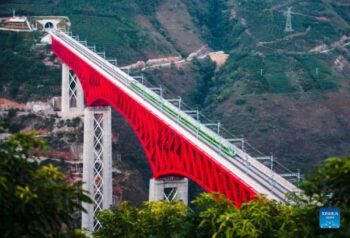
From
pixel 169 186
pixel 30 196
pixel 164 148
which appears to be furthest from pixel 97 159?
pixel 30 196

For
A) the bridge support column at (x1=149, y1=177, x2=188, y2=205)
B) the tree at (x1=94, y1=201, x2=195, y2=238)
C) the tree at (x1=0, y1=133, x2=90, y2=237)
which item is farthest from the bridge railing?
the tree at (x1=0, y1=133, x2=90, y2=237)

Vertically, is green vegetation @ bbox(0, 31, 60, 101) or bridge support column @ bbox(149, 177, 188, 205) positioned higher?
green vegetation @ bbox(0, 31, 60, 101)

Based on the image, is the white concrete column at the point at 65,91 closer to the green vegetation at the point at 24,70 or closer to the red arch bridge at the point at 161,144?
the red arch bridge at the point at 161,144

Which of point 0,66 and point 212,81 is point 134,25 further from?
point 0,66

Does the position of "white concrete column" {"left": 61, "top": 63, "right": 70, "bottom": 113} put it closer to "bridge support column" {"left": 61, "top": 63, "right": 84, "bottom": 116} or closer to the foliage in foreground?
"bridge support column" {"left": 61, "top": 63, "right": 84, "bottom": 116}

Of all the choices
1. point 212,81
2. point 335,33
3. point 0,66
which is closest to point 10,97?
point 0,66

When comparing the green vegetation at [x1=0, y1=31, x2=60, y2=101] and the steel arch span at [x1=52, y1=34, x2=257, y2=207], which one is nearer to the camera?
the steel arch span at [x1=52, y1=34, x2=257, y2=207]

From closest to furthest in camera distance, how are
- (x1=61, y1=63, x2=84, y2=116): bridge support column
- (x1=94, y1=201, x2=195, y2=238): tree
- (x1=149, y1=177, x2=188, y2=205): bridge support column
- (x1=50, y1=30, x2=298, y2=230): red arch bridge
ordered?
(x1=94, y1=201, x2=195, y2=238): tree, (x1=50, y1=30, x2=298, y2=230): red arch bridge, (x1=149, y1=177, x2=188, y2=205): bridge support column, (x1=61, y1=63, x2=84, y2=116): bridge support column

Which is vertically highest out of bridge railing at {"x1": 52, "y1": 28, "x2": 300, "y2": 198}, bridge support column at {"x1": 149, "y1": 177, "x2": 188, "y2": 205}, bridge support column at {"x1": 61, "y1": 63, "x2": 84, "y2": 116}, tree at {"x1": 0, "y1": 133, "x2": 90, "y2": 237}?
bridge support column at {"x1": 61, "y1": 63, "x2": 84, "y2": 116}
